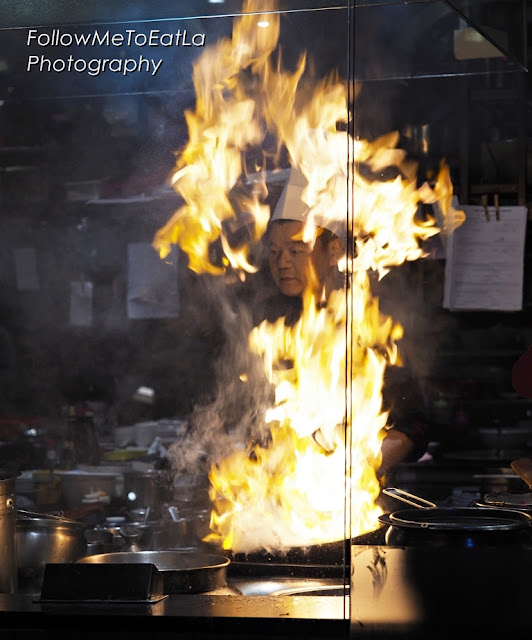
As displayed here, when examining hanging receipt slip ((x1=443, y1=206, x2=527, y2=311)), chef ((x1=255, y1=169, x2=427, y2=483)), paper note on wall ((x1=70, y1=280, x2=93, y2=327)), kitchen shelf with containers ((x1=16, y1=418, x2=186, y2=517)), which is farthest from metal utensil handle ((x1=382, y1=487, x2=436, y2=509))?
hanging receipt slip ((x1=443, y1=206, x2=527, y2=311))

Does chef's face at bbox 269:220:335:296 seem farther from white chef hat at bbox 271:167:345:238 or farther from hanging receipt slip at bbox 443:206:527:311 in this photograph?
hanging receipt slip at bbox 443:206:527:311

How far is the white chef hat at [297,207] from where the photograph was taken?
6.92 ft

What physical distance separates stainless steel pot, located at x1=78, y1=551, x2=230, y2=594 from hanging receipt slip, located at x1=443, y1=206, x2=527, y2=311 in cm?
192

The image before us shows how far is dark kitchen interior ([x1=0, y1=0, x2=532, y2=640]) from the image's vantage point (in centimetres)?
141

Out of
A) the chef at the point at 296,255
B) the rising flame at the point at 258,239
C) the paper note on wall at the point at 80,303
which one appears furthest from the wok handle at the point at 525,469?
the paper note on wall at the point at 80,303

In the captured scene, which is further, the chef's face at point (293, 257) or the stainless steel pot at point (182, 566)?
the chef's face at point (293, 257)

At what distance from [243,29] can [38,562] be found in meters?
1.23

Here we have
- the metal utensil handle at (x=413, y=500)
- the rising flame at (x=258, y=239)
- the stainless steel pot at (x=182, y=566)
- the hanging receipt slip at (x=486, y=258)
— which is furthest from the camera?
the hanging receipt slip at (x=486, y=258)

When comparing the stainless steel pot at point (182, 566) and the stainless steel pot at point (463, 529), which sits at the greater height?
the stainless steel pot at point (463, 529)

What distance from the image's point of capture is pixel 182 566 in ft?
5.46

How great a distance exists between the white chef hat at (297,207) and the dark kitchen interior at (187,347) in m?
0.04

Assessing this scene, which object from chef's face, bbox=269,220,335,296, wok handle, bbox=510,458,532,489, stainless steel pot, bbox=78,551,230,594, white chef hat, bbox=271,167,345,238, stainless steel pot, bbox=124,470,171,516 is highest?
white chef hat, bbox=271,167,345,238

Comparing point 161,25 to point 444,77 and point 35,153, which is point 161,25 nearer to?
point 35,153

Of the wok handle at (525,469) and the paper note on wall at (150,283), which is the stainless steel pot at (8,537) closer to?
the paper note on wall at (150,283)
